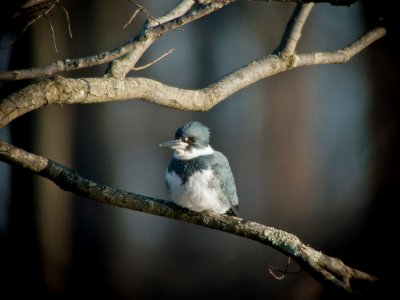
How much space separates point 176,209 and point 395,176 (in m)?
2.90

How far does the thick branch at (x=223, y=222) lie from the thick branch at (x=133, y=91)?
0.24 m

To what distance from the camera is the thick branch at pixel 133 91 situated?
1.62m

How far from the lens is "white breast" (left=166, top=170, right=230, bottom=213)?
7.29 feet

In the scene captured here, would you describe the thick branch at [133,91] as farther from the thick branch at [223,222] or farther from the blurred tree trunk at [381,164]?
the blurred tree trunk at [381,164]

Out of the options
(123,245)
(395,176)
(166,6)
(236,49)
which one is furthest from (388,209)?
(166,6)

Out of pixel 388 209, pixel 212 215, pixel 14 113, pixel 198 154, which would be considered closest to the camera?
pixel 14 113

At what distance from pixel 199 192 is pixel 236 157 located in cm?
216

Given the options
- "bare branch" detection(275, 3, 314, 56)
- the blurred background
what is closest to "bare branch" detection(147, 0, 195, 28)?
"bare branch" detection(275, 3, 314, 56)

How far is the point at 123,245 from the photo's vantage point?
4.48 m

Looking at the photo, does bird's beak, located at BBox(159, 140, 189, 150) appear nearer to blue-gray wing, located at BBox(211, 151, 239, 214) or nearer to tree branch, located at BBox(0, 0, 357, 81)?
blue-gray wing, located at BBox(211, 151, 239, 214)

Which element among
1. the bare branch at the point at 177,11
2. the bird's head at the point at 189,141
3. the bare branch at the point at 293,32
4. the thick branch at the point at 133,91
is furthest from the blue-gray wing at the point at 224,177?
the bare branch at the point at 177,11

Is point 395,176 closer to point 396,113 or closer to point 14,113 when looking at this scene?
point 396,113

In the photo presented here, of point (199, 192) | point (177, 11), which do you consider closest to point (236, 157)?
point (199, 192)

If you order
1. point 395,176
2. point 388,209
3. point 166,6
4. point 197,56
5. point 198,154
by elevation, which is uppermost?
point 166,6
